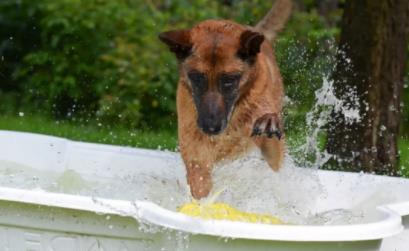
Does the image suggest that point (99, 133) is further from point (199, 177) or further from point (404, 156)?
point (199, 177)

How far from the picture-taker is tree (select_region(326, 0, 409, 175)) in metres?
7.36

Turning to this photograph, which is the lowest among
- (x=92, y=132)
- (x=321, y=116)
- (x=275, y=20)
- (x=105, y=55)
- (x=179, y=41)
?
(x=105, y=55)

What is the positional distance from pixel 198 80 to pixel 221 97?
0.15 meters

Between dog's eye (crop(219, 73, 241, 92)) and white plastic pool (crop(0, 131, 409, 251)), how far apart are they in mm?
617

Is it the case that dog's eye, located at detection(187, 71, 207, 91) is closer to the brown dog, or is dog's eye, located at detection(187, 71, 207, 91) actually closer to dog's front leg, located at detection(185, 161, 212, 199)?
the brown dog

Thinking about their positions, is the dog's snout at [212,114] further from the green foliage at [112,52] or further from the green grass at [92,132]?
the green foliage at [112,52]

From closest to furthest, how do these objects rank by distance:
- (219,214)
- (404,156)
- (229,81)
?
(219,214), (229,81), (404,156)

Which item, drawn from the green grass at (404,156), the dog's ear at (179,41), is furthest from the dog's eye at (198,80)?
the green grass at (404,156)

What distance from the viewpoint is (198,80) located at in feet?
18.4

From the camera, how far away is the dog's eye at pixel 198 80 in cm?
557

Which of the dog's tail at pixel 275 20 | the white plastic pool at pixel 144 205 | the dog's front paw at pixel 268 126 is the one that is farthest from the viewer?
the dog's tail at pixel 275 20

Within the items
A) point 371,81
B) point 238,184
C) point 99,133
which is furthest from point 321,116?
point 99,133

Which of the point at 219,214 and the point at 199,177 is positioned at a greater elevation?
the point at 219,214

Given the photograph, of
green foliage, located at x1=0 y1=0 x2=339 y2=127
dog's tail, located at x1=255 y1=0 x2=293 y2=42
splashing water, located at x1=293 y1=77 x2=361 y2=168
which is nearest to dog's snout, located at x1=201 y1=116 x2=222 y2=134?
splashing water, located at x1=293 y1=77 x2=361 y2=168
